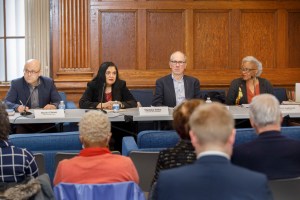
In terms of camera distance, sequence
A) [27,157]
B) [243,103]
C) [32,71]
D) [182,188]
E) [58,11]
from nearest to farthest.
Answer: [182,188] → [27,157] → [32,71] → [243,103] → [58,11]

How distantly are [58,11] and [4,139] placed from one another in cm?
495

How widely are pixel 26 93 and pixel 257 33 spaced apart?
349cm

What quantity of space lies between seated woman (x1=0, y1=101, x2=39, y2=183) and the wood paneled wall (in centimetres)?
479

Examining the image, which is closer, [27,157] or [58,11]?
[27,157]

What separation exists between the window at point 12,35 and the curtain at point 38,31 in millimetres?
190

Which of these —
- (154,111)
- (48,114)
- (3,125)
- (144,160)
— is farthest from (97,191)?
(154,111)

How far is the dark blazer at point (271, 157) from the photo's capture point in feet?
8.28

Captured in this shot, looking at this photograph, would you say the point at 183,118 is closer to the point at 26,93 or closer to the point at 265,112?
the point at 265,112

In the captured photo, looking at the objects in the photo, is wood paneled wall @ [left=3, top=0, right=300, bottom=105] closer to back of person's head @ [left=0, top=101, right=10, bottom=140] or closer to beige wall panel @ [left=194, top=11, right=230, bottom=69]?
beige wall panel @ [left=194, top=11, right=230, bottom=69]

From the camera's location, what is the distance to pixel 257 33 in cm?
780

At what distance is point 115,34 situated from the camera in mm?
7629

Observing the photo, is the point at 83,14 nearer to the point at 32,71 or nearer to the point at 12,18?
the point at 12,18

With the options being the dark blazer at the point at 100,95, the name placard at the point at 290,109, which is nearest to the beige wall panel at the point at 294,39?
the name placard at the point at 290,109

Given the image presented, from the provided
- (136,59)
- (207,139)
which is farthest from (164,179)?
(136,59)
